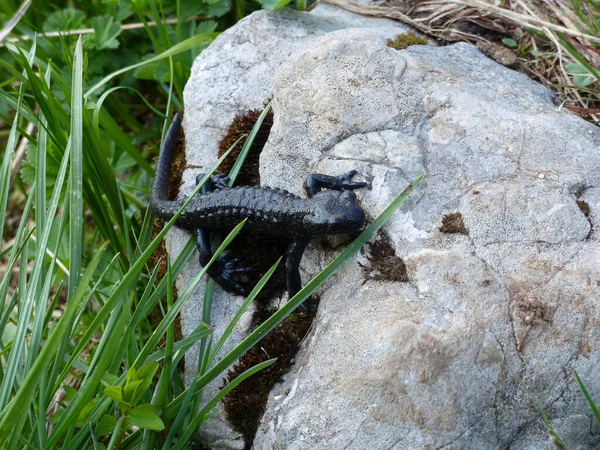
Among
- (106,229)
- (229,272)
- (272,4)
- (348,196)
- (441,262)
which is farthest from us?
(272,4)

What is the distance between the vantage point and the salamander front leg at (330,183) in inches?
159

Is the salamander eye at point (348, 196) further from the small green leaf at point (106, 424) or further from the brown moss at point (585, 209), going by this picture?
the small green leaf at point (106, 424)

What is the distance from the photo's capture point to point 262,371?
3.83m

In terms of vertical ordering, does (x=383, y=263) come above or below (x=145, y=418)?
above

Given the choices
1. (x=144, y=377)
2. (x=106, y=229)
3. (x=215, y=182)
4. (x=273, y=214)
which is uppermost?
(x=273, y=214)

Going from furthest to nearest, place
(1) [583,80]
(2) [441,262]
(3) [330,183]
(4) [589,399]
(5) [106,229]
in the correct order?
1. (5) [106,229]
2. (1) [583,80]
3. (3) [330,183]
4. (2) [441,262]
5. (4) [589,399]

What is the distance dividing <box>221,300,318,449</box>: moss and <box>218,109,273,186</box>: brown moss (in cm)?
121

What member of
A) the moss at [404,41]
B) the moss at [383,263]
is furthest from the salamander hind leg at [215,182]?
→ the moss at [404,41]

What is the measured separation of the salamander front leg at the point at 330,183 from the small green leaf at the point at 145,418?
168 cm

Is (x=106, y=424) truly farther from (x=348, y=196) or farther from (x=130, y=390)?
(x=348, y=196)

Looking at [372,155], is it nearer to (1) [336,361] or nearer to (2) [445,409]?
(1) [336,361]

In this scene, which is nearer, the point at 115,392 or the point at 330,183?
the point at 115,392

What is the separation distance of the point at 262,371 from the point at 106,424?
0.94 meters

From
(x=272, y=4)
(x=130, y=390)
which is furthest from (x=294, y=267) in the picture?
(x=272, y=4)
